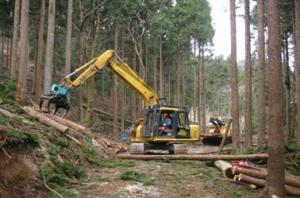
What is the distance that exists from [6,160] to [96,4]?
888 inches

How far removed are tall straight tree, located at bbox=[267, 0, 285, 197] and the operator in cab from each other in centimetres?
827

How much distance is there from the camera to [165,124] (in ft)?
57.7

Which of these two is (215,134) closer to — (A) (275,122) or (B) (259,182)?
(B) (259,182)

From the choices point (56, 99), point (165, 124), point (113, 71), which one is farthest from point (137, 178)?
point (113, 71)

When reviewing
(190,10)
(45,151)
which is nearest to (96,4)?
(190,10)

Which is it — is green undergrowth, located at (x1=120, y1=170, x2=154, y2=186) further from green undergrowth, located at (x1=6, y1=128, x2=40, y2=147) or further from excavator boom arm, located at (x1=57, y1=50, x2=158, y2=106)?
excavator boom arm, located at (x1=57, y1=50, x2=158, y2=106)

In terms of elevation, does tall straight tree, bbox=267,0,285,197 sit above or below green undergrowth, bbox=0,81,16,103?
below

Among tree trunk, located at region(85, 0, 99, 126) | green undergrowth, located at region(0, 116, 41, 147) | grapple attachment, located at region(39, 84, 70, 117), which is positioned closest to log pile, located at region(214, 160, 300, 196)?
green undergrowth, located at region(0, 116, 41, 147)

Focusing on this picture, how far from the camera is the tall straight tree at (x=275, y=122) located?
930cm

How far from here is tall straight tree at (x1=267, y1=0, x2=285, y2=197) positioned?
30.5 feet

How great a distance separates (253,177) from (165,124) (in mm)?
7137

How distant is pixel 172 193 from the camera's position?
32.5 ft

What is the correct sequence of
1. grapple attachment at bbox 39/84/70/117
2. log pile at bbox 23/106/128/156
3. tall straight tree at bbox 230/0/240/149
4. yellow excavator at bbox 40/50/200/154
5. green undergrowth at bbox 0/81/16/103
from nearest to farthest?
log pile at bbox 23/106/128/156
grapple attachment at bbox 39/84/70/117
green undergrowth at bbox 0/81/16/103
yellow excavator at bbox 40/50/200/154
tall straight tree at bbox 230/0/240/149

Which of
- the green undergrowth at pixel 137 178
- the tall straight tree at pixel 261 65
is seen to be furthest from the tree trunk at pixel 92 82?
the green undergrowth at pixel 137 178
